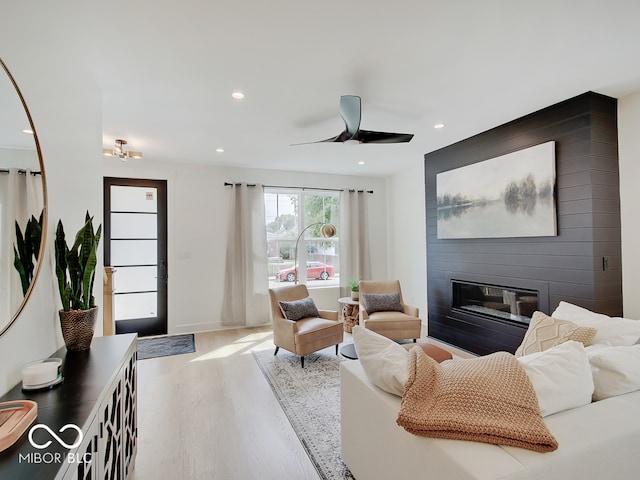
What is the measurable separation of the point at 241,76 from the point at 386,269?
182 inches

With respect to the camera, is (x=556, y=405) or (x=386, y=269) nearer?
(x=556, y=405)

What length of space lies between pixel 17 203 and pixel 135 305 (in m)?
3.94

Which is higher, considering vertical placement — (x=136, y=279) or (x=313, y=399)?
(x=136, y=279)

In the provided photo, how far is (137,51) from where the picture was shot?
2.10m

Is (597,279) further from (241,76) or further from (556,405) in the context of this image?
(241,76)

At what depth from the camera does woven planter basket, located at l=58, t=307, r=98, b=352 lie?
66.2 inches

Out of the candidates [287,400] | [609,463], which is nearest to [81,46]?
[287,400]

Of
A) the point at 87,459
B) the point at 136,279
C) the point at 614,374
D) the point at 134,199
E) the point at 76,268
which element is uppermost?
the point at 134,199

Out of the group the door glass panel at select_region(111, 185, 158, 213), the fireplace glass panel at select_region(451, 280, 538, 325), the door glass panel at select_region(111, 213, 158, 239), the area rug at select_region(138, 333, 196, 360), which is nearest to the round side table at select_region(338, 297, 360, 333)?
the fireplace glass panel at select_region(451, 280, 538, 325)

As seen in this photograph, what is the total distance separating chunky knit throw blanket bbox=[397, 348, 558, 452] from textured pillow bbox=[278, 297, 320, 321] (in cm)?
266

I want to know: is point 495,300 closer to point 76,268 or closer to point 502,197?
point 502,197

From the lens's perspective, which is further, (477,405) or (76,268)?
(76,268)

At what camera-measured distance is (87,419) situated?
1.08m

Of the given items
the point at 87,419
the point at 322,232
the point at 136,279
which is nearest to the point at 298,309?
the point at 322,232
